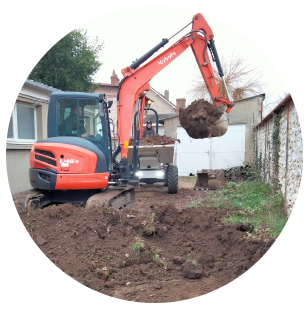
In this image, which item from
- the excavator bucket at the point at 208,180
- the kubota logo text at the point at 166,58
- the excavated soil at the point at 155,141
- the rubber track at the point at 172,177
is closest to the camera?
the kubota logo text at the point at 166,58

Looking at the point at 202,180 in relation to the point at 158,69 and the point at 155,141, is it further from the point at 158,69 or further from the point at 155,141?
the point at 158,69

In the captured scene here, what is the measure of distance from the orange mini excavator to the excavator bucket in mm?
4162

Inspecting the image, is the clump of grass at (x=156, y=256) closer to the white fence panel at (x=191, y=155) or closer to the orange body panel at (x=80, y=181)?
the orange body panel at (x=80, y=181)

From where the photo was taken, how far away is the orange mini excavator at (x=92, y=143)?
16.8 ft

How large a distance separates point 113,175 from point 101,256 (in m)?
2.74

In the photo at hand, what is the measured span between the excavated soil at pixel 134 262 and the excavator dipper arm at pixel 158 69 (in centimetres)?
223

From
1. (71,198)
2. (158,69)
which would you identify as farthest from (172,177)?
(71,198)

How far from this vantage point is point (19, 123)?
8406 millimetres

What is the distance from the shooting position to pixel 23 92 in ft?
26.9

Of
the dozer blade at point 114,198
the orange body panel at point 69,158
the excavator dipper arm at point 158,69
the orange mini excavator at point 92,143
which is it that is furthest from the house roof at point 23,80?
the dozer blade at point 114,198

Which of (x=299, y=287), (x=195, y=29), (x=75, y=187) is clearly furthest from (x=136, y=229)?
(x=195, y=29)

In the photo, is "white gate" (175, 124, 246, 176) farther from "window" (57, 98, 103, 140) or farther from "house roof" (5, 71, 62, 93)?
"window" (57, 98, 103, 140)

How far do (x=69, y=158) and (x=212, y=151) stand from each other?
34.6 ft

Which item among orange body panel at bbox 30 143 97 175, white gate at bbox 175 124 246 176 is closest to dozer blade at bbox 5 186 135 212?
orange body panel at bbox 30 143 97 175
